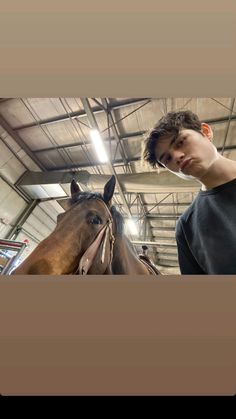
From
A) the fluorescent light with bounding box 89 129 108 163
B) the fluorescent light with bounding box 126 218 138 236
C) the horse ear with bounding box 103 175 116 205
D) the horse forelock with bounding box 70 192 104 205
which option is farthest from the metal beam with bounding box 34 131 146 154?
the horse forelock with bounding box 70 192 104 205

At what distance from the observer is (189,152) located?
2.94 ft

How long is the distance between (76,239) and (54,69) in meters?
0.72

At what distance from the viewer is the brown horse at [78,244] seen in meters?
0.88

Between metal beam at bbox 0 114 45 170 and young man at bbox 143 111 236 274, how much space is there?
15.2 feet

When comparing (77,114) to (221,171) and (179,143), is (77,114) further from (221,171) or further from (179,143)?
(221,171)

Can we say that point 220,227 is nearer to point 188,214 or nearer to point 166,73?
point 188,214

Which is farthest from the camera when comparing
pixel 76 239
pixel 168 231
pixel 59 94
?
pixel 168 231

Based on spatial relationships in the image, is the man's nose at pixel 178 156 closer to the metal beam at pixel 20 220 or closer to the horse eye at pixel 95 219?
the horse eye at pixel 95 219

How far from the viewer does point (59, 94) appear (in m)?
0.71

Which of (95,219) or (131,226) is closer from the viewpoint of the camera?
(95,219)

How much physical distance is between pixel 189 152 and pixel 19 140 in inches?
197

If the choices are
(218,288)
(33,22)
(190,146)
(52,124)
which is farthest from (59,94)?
(52,124)

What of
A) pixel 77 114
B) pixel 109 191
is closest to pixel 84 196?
pixel 109 191

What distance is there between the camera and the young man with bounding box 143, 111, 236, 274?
2.69ft
